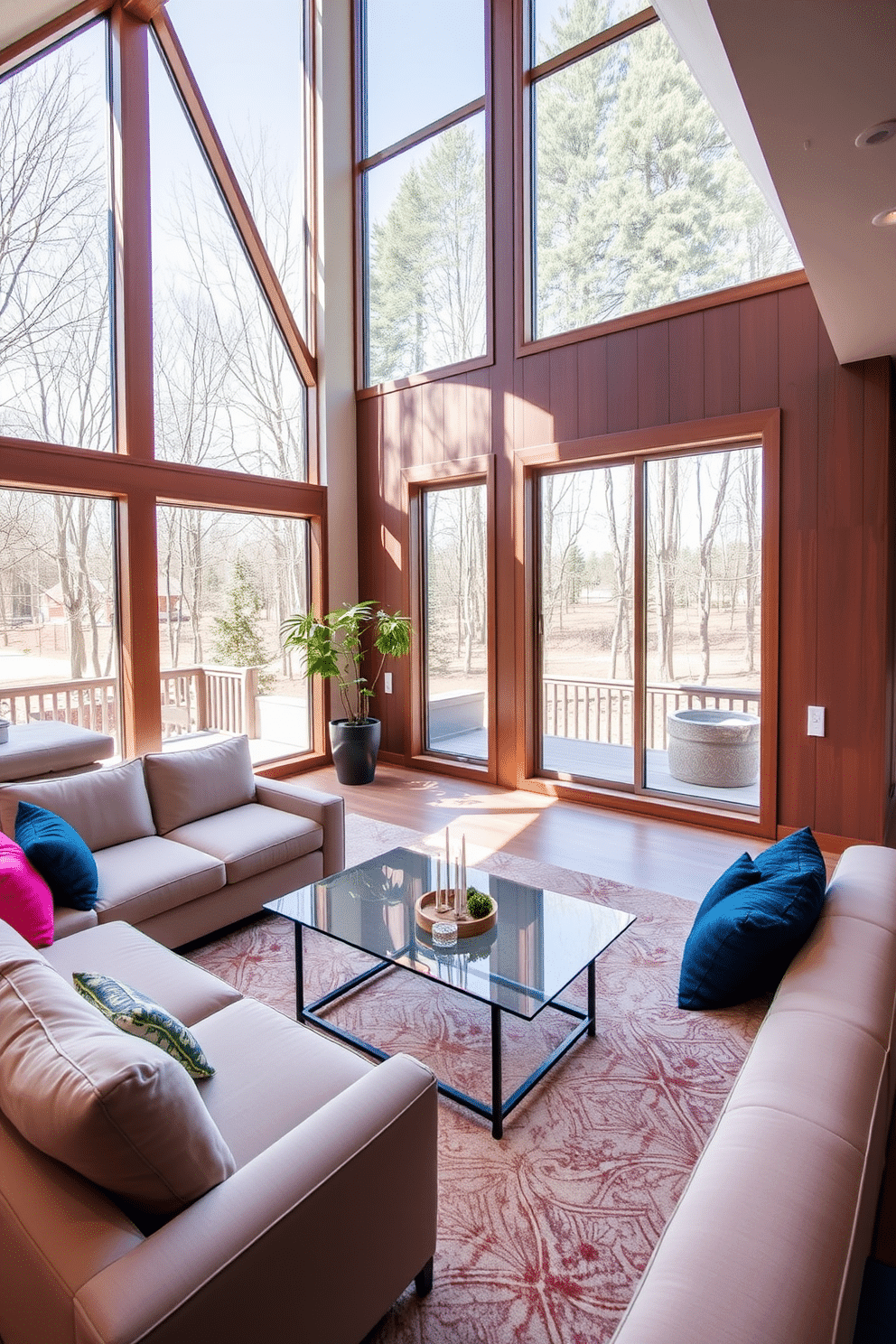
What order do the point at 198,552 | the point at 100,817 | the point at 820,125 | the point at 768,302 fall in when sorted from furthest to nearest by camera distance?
the point at 198,552
the point at 768,302
the point at 100,817
the point at 820,125

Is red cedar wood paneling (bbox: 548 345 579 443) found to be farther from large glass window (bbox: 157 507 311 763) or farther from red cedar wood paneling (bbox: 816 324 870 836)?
large glass window (bbox: 157 507 311 763)

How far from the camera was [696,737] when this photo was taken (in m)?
4.48

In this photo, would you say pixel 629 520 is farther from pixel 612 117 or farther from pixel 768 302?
pixel 612 117

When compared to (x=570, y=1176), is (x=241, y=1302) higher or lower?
higher

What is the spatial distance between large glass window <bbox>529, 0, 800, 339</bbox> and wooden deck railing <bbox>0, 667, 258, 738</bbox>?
332 centimetres

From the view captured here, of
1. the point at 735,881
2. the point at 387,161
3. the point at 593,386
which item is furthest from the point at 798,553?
the point at 387,161

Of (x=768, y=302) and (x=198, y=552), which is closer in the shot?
(x=768, y=302)

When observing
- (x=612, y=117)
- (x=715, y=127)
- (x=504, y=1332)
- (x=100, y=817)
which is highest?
(x=612, y=117)

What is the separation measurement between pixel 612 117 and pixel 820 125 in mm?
3714

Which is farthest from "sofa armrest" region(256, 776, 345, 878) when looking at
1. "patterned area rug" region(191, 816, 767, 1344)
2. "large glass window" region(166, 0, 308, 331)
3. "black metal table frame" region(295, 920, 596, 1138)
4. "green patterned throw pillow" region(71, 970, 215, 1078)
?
"large glass window" region(166, 0, 308, 331)

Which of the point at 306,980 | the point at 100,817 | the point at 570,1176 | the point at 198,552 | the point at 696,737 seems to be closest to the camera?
the point at 570,1176

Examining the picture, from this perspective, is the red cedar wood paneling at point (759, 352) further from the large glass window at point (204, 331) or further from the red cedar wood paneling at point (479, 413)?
the large glass window at point (204, 331)

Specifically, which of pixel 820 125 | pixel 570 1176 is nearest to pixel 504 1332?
pixel 570 1176

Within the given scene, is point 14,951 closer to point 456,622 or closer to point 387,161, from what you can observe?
point 456,622
